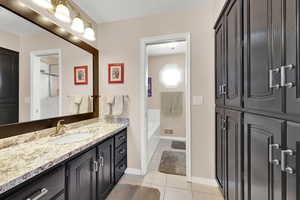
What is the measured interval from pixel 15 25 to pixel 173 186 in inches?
99.9

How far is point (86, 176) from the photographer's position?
50.9 inches

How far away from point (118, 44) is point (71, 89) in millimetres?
1046

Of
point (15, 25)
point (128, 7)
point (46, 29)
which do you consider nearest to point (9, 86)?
point (15, 25)

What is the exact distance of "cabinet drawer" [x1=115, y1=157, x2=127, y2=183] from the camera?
6.36ft

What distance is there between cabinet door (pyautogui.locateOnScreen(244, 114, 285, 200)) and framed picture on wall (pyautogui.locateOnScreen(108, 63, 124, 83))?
6.13 ft

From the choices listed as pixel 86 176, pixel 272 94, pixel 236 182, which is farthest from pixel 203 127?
pixel 86 176

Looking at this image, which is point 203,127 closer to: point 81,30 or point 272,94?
point 272,94

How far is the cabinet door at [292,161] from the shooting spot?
0.55 m

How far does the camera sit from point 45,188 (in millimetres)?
869

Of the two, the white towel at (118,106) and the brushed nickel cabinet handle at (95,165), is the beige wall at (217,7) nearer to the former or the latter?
the white towel at (118,106)

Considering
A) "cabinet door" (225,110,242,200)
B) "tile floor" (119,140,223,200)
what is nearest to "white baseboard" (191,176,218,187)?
"tile floor" (119,140,223,200)

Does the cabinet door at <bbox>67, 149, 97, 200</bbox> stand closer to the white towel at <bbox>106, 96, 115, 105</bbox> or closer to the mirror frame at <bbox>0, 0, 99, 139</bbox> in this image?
the mirror frame at <bbox>0, 0, 99, 139</bbox>

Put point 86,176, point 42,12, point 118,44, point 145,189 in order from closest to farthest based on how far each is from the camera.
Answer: point 86,176 → point 42,12 → point 145,189 → point 118,44

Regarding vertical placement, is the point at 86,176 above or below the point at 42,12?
below
